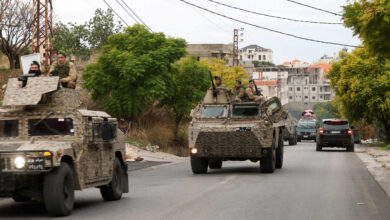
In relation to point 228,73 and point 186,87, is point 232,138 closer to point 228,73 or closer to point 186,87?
point 186,87

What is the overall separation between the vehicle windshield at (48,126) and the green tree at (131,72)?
23143mm

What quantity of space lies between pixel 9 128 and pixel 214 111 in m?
9.81

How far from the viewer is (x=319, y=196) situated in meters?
14.2

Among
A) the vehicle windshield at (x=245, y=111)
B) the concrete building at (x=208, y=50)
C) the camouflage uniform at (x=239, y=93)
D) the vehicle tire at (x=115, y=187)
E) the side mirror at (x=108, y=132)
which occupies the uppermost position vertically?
the concrete building at (x=208, y=50)

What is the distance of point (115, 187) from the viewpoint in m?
13.5

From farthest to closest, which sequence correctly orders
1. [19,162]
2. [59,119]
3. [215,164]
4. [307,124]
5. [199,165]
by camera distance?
[307,124] < [215,164] < [199,165] < [59,119] < [19,162]

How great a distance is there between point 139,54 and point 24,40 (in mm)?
25495

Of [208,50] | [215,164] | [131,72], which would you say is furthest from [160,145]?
[208,50]

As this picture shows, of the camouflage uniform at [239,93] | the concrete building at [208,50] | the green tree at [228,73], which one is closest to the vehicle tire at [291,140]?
the green tree at [228,73]

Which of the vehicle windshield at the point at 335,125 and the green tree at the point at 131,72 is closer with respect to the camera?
the green tree at the point at 131,72

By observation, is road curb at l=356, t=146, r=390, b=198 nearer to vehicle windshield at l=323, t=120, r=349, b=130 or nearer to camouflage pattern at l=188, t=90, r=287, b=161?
camouflage pattern at l=188, t=90, r=287, b=161

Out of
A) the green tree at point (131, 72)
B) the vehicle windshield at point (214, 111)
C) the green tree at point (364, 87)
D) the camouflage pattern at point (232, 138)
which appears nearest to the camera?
the camouflage pattern at point (232, 138)

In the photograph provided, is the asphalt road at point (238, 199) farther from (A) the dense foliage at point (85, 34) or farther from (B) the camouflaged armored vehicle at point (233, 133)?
(A) the dense foliage at point (85, 34)

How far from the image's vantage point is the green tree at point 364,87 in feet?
148
